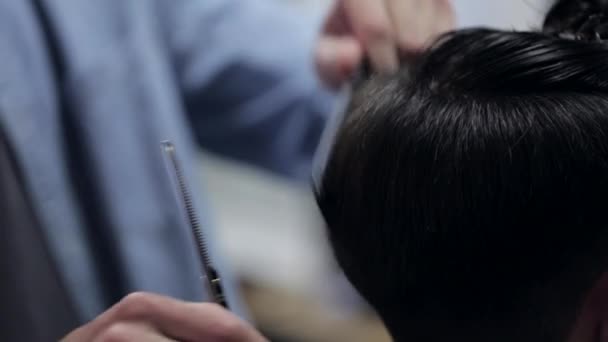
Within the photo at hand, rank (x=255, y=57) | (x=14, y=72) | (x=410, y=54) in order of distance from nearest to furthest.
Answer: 1. (x=410, y=54)
2. (x=14, y=72)
3. (x=255, y=57)

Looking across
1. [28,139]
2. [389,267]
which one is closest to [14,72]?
[28,139]

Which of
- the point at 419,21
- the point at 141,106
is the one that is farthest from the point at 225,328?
the point at 141,106

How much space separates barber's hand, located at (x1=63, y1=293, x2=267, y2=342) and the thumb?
0.32 meters

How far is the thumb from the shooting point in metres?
0.69

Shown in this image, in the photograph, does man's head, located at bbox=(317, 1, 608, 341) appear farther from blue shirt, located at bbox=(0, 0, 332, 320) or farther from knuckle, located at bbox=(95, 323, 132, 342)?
blue shirt, located at bbox=(0, 0, 332, 320)

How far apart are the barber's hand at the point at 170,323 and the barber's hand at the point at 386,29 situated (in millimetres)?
230

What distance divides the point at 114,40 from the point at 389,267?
0.42 meters

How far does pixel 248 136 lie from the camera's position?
986mm

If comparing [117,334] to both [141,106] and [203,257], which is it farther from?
[141,106]

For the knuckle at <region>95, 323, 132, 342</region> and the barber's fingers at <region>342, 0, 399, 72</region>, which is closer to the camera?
the knuckle at <region>95, 323, 132, 342</region>

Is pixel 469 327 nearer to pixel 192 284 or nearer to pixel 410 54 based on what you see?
pixel 410 54

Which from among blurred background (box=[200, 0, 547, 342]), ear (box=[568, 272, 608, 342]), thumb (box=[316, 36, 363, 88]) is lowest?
blurred background (box=[200, 0, 547, 342])

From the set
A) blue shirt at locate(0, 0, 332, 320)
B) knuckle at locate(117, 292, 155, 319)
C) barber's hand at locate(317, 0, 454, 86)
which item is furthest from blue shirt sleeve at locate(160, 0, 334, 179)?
knuckle at locate(117, 292, 155, 319)

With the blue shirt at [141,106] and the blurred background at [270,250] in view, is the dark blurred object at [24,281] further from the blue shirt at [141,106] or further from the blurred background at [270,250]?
the blurred background at [270,250]
